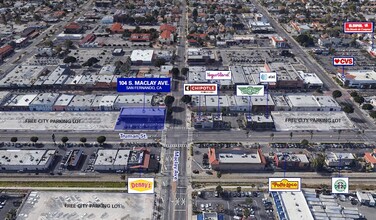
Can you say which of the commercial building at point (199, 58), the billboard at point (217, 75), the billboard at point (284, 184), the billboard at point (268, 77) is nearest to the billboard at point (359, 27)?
the commercial building at point (199, 58)

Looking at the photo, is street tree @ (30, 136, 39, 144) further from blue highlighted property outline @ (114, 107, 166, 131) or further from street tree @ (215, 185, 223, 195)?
street tree @ (215, 185, 223, 195)

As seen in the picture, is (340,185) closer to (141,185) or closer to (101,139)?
(141,185)

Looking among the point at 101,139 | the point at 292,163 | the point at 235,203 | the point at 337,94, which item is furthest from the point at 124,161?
the point at 337,94

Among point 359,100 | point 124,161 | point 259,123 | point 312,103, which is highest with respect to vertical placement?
point 359,100

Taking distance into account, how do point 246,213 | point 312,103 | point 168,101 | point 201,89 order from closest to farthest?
point 246,213
point 201,89
point 168,101
point 312,103

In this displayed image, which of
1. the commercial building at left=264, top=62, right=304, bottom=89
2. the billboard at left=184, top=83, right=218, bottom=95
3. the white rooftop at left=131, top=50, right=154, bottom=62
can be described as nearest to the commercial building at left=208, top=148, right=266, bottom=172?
the billboard at left=184, top=83, right=218, bottom=95

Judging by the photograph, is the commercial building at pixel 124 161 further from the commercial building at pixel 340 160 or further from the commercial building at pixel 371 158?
the commercial building at pixel 371 158
